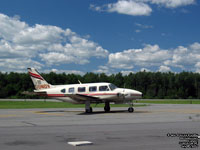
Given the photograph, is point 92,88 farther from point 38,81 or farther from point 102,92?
point 38,81

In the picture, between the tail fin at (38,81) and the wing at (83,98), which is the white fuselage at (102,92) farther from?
the tail fin at (38,81)

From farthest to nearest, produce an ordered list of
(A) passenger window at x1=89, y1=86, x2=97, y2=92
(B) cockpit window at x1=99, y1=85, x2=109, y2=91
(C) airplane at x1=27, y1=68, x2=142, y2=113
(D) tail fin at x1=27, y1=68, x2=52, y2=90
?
(D) tail fin at x1=27, y1=68, x2=52, y2=90, (A) passenger window at x1=89, y1=86, x2=97, y2=92, (B) cockpit window at x1=99, y1=85, x2=109, y2=91, (C) airplane at x1=27, y1=68, x2=142, y2=113

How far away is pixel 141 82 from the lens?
131 meters

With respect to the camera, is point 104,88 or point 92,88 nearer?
point 104,88

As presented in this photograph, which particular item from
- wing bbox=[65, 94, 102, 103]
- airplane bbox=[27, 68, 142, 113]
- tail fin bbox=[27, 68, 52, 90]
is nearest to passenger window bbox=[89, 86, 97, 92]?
airplane bbox=[27, 68, 142, 113]

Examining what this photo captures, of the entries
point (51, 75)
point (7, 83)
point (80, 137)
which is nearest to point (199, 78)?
point (51, 75)

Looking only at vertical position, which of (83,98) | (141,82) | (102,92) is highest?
(141,82)

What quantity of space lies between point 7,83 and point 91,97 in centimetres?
9626

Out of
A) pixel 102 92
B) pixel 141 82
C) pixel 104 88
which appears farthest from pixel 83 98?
pixel 141 82

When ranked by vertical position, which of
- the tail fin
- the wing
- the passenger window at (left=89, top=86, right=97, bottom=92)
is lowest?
the wing

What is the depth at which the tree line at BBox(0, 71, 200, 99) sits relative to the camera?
109500 mm

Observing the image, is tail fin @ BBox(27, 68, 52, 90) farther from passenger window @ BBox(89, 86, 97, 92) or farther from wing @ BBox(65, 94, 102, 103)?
passenger window @ BBox(89, 86, 97, 92)

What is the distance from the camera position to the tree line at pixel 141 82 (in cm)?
10950

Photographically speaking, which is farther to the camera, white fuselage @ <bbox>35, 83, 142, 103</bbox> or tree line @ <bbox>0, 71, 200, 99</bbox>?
tree line @ <bbox>0, 71, 200, 99</bbox>
